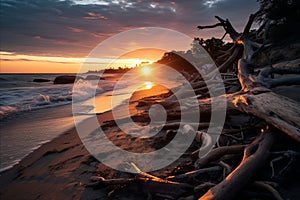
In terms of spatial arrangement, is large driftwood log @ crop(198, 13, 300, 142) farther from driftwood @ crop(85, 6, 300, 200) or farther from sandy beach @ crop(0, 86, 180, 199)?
sandy beach @ crop(0, 86, 180, 199)

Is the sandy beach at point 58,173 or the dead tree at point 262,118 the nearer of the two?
the dead tree at point 262,118

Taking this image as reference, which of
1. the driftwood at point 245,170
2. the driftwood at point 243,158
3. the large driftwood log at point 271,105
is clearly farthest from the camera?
the large driftwood log at point 271,105

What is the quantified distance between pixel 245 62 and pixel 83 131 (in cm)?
446

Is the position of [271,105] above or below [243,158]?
above

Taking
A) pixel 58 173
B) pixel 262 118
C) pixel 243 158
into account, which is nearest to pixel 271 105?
pixel 262 118

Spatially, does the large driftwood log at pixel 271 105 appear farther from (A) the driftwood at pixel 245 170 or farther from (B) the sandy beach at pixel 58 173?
(B) the sandy beach at pixel 58 173

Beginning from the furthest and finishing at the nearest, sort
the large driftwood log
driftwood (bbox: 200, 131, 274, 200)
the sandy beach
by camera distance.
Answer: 1. the sandy beach
2. the large driftwood log
3. driftwood (bbox: 200, 131, 274, 200)

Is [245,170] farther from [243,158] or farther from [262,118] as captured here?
[262,118]

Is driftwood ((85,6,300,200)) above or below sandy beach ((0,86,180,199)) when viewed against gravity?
above

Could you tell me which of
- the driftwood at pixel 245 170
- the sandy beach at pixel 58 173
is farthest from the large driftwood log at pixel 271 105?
the sandy beach at pixel 58 173

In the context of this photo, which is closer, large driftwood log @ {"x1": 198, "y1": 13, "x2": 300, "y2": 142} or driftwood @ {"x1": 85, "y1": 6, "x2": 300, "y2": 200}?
driftwood @ {"x1": 85, "y1": 6, "x2": 300, "y2": 200}

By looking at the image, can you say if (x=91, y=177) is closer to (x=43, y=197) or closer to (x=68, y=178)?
(x=68, y=178)

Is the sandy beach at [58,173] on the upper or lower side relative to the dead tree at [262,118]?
lower

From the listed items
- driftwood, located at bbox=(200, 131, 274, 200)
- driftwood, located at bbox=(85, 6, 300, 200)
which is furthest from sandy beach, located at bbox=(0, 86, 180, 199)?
driftwood, located at bbox=(200, 131, 274, 200)
